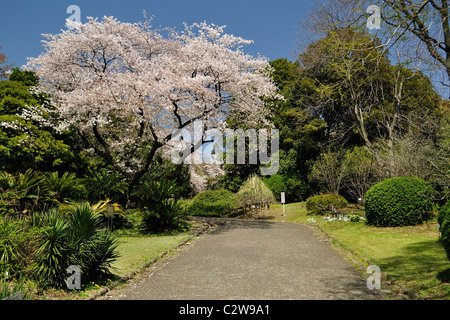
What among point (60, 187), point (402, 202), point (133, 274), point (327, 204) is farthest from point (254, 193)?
point (133, 274)

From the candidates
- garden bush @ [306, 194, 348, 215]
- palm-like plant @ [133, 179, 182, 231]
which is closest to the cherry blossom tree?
palm-like plant @ [133, 179, 182, 231]

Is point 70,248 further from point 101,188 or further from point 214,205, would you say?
point 214,205

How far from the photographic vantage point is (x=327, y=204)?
19.2 meters

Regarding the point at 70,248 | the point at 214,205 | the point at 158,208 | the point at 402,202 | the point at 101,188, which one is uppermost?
the point at 101,188

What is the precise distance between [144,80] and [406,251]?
12191 mm

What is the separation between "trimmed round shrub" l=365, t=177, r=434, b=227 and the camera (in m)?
12.7

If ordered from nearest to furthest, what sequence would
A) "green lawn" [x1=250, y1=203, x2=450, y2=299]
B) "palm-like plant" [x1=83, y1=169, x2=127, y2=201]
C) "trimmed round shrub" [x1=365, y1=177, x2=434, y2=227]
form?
"green lawn" [x1=250, y1=203, x2=450, y2=299] < "trimmed round shrub" [x1=365, y1=177, x2=434, y2=227] < "palm-like plant" [x1=83, y1=169, x2=127, y2=201]

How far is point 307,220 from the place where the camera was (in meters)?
18.6

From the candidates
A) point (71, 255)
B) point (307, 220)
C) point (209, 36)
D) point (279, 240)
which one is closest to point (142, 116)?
point (209, 36)

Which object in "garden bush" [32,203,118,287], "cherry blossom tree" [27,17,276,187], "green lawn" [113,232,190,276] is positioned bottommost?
"green lawn" [113,232,190,276]

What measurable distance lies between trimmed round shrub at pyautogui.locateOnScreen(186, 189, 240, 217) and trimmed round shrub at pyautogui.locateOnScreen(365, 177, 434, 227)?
38.4 feet

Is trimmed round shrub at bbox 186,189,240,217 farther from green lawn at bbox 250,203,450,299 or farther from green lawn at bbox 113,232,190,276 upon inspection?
green lawn at bbox 113,232,190,276

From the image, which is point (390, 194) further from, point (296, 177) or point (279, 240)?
point (296, 177)
